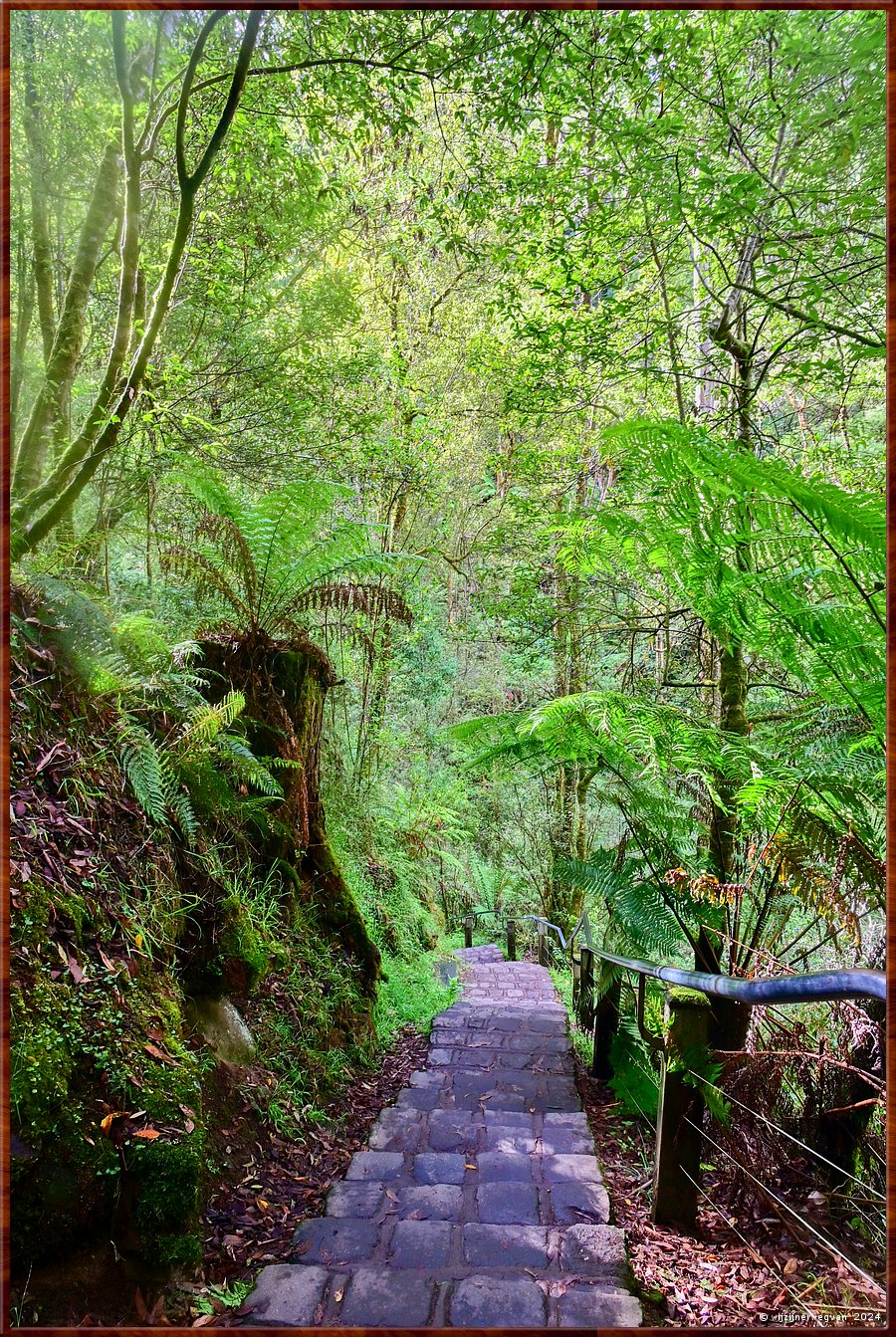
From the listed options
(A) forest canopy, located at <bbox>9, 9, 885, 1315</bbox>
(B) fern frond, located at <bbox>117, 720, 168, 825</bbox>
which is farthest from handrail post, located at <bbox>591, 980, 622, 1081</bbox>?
(B) fern frond, located at <bbox>117, 720, 168, 825</bbox>

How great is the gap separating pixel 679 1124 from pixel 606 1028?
1.30m

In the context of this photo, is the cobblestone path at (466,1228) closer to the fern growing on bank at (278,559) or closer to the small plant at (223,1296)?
the small plant at (223,1296)

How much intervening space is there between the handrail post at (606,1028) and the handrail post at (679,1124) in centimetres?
113

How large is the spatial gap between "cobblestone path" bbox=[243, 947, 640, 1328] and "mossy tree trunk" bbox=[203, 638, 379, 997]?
0.80 m

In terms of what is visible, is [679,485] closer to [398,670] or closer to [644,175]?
[644,175]

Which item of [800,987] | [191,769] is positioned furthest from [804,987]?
[191,769]

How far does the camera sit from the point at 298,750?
2879 mm

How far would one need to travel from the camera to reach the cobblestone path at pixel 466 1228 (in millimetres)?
996

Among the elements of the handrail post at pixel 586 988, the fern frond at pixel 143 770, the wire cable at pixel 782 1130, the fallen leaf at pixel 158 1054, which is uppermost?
the fern frond at pixel 143 770

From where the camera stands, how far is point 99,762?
175 centimetres

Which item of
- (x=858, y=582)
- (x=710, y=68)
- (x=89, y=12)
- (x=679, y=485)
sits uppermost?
(x=710, y=68)

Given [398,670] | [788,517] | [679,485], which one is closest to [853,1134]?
[788,517]

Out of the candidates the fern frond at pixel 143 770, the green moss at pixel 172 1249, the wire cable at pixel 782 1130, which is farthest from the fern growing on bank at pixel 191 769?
the wire cable at pixel 782 1130

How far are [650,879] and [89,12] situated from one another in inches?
106
